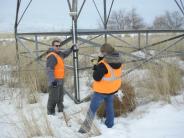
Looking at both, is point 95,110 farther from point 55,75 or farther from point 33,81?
point 33,81

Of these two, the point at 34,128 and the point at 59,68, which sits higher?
the point at 59,68

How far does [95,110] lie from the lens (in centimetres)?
706

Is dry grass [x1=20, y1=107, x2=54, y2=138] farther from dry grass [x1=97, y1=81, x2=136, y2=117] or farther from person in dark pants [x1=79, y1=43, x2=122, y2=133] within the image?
dry grass [x1=97, y1=81, x2=136, y2=117]

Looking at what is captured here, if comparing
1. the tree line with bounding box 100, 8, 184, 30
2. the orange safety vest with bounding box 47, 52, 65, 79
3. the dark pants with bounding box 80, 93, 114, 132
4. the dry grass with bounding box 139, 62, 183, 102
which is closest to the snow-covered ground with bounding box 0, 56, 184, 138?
the dark pants with bounding box 80, 93, 114, 132

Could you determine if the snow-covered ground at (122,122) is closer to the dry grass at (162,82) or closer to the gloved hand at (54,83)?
the dry grass at (162,82)

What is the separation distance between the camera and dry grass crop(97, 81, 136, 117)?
26.7 feet

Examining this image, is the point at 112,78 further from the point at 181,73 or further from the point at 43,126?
the point at 181,73

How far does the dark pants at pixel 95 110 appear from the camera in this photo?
6785 millimetres

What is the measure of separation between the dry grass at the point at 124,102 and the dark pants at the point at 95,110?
2.11ft

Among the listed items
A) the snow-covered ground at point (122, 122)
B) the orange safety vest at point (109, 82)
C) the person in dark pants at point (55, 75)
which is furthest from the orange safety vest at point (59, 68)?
the orange safety vest at point (109, 82)

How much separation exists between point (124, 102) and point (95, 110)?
131cm

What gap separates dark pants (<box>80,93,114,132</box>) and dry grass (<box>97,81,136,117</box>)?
64 cm

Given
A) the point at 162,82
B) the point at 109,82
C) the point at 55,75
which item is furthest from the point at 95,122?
the point at 162,82

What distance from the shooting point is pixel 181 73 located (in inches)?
404
